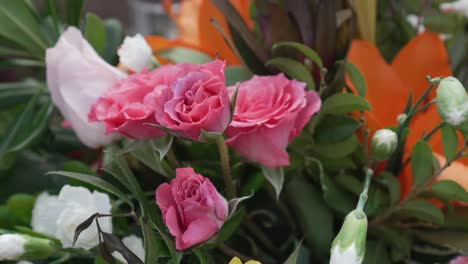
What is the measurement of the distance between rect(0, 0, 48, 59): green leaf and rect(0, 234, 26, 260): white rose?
0.19m

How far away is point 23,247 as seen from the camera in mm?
351

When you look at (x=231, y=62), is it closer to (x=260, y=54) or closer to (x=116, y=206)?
(x=260, y=54)

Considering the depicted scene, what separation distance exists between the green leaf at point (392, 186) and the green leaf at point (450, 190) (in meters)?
0.03

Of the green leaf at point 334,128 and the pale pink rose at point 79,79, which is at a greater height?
the pale pink rose at point 79,79

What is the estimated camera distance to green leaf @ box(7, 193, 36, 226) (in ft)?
1.43

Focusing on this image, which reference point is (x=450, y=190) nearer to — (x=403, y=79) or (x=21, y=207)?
(x=403, y=79)

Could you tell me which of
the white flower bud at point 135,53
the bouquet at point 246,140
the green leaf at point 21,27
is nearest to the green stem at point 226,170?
the bouquet at point 246,140

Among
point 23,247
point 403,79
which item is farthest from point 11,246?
point 403,79

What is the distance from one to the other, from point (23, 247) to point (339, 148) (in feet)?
0.74

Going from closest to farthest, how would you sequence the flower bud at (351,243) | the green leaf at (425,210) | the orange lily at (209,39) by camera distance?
1. the flower bud at (351,243)
2. the green leaf at (425,210)
3. the orange lily at (209,39)

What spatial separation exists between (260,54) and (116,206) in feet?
0.51

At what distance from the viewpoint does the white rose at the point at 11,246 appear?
13.4 inches

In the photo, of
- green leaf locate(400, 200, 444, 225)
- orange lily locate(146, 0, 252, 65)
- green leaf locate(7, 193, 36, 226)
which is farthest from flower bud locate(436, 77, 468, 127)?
green leaf locate(7, 193, 36, 226)

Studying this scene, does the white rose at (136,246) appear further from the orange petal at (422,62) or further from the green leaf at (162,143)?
the orange petal at (422,62)
